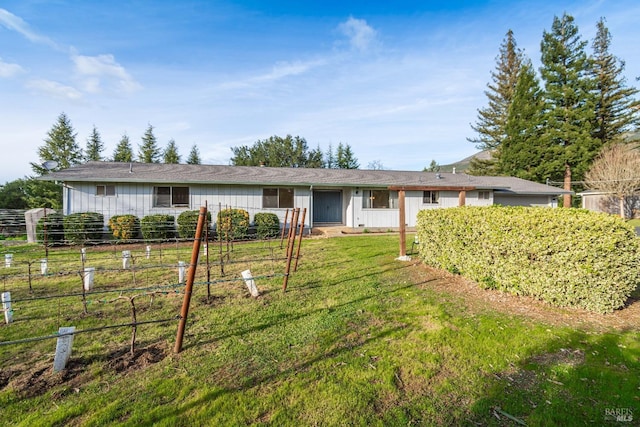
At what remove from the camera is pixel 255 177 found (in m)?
13.8

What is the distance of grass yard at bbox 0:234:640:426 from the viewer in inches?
86.6

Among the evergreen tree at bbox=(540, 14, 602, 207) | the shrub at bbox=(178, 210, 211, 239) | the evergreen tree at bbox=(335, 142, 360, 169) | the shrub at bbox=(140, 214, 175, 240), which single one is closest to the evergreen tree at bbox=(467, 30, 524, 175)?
the evergreen tree at bbox=(540, 14, 602, 207)

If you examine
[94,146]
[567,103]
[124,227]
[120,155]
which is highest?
[567,103]

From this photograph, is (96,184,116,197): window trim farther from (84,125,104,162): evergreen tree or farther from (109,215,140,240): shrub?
(84,125,104,162): evergreen tree

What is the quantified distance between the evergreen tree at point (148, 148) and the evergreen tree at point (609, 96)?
38.6 m

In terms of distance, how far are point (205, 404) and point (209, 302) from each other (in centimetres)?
251

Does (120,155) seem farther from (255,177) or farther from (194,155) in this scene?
(255,177)

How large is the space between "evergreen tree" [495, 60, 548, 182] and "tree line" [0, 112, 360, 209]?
55.8ft

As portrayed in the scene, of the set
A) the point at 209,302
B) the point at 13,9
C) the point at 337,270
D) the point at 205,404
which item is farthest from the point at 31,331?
the point at 13,9

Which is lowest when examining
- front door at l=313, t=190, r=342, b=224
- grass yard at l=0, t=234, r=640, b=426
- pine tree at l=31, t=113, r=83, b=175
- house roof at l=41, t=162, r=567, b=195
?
grass yard at l=0, t=234, r=640, b=426

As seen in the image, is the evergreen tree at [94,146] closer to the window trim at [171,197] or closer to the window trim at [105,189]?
the window trim at [105,189]

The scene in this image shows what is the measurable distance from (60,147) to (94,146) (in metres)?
3.05

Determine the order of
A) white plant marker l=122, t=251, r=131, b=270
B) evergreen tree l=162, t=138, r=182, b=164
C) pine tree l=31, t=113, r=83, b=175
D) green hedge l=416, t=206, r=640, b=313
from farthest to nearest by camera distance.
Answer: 1. evergreen tree l=162, t=138, r=182, b=164
2. pine tree l=31, t=113, r=83, b=175
3. white plant marker l=122, t=251, r=131, b=270
4. green hedge l=416, t=206, r=640, b=313

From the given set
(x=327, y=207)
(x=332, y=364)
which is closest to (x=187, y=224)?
(x=327, y=207)
